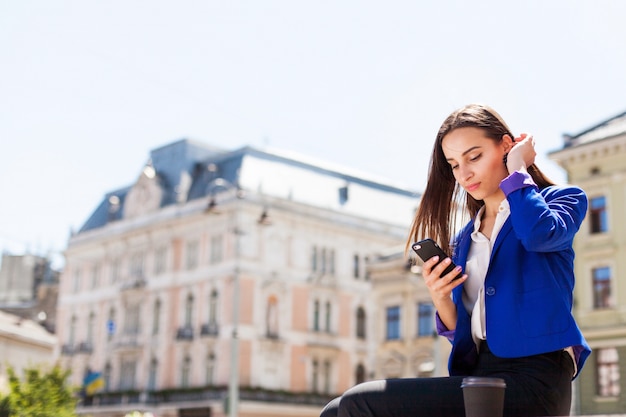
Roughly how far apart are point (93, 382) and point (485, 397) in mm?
47213

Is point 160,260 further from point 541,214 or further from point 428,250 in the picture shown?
point 541,214

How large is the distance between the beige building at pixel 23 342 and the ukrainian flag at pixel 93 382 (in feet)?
8.57

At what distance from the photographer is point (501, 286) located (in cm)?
265

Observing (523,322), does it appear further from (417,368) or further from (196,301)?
(196,301)

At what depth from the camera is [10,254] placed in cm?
6462

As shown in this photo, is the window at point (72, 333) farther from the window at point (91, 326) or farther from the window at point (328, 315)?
the window at point (328, 315)

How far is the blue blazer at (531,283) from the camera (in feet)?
8.28

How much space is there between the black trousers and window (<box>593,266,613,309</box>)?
26.2 meters

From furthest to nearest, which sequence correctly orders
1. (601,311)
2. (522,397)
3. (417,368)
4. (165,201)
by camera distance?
(165,201) < (417,368) < (601,311) < (522,397)

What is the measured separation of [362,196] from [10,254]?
92.0 feet

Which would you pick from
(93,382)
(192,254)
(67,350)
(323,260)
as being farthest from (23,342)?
(323,260)

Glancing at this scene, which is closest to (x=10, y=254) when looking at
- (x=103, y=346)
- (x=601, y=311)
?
(x=103, y=346)

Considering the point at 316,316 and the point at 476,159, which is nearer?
the point at 476,159

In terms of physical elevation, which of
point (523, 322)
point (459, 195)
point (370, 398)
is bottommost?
point (370, 398)
